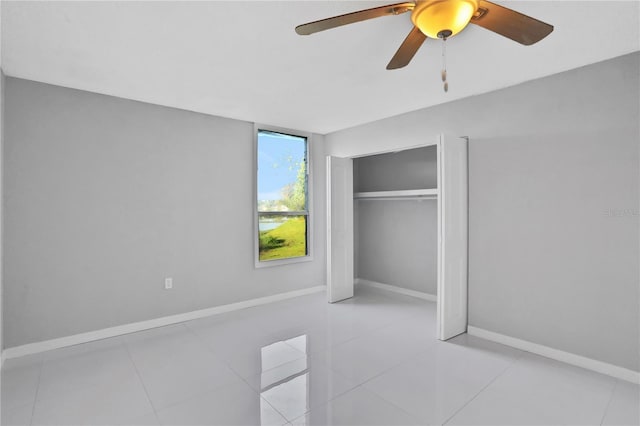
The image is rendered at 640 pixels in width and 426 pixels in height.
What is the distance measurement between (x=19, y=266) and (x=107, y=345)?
103cm

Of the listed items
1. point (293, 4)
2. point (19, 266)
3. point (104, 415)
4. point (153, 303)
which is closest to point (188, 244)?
point (153, 303)

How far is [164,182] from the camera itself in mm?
3631

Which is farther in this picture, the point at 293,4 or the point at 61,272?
the point at 61,272

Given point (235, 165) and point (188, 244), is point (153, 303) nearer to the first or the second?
point (188, 244)

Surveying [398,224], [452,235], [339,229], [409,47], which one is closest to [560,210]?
[452,235]

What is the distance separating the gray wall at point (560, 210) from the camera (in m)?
2.48

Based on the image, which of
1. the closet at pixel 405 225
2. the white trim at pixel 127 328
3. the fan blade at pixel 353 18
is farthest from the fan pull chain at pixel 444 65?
the white trim at pixel 127 328

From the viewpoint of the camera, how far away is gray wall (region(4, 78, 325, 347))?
2.89 meters

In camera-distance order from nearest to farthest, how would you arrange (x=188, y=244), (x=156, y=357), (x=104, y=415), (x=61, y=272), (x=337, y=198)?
(x=104, y=415)
(x=156, y=357)
(x=61, y=272)
(x=188, y=244)
(x=337, y=198)

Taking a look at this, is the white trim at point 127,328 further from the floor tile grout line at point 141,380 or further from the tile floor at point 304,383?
the floor tile grout line at point 141,380

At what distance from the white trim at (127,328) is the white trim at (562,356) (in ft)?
8.36

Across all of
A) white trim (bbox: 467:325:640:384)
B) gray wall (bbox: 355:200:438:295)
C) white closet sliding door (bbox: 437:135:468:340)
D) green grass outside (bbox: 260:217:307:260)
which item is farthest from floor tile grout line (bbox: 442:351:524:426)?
green grass outside (bbox: 260:217:307:260)

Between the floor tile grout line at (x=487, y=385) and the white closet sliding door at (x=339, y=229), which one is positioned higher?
the white closet sliding door at (x=339, y=229)

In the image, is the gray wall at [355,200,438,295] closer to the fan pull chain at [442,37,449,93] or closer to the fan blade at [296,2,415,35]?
the fan pull chain at [442,37,449,93]
